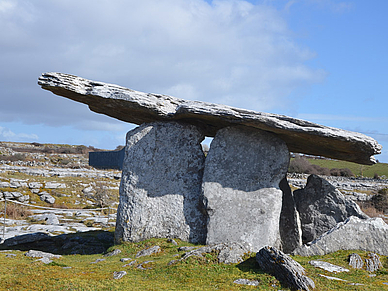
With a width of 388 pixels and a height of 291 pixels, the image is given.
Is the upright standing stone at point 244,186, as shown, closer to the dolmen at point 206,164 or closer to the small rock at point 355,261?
the dolmen at point 206,164

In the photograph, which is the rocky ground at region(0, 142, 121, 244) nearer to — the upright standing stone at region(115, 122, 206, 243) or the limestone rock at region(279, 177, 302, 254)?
the upright standing stone at region(115, 122, 206, 243)

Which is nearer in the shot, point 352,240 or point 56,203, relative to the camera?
point 352,240

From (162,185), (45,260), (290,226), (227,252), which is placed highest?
(162,185)

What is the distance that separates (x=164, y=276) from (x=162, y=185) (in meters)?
5.39

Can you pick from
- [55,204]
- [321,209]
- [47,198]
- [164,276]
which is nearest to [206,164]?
[321,209]

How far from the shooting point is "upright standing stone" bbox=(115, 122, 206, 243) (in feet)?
45.4

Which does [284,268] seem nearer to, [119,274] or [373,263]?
[373,263]

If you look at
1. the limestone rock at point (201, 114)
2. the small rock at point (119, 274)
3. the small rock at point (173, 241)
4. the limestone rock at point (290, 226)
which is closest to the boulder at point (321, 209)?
the limestone rock at point (290, 226)

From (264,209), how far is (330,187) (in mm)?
3757

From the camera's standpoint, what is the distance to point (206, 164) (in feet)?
46.2

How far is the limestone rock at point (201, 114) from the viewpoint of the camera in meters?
12.6

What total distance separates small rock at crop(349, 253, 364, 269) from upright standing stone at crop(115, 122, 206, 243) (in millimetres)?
5116

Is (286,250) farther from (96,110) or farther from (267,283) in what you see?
(96,110)

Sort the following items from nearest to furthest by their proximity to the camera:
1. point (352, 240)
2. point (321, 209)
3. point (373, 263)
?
point (373, 263)
point (352, 240)
point (321, 209)
